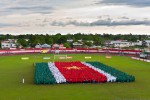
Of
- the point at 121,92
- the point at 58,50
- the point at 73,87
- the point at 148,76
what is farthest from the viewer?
the point at 58,50

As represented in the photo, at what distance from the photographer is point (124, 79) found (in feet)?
106

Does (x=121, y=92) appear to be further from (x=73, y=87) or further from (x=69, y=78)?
(x=69, y=78)

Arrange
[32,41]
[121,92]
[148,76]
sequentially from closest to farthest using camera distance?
1. [121,92]
2. [148,76]
3. [32,41]

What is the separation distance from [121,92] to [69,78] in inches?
284

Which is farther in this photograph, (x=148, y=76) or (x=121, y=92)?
(x=148, y=76)

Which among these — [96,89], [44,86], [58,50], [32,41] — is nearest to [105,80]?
[96,89]

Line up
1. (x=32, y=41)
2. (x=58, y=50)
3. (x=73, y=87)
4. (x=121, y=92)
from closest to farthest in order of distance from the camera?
(x=121, y=92), (x=73, y=87), (x=58, y=50), (x=32, y=41)

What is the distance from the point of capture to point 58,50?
8200 cm

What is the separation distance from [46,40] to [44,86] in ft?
338

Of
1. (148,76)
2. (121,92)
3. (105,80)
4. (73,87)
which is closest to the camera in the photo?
(121,92)

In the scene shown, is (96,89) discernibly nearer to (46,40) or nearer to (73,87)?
(73,87)

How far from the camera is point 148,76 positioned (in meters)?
37.5

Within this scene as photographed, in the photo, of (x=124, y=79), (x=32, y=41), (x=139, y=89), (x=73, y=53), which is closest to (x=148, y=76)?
(x=124, y=79)

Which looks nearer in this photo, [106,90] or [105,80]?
[106,90]
